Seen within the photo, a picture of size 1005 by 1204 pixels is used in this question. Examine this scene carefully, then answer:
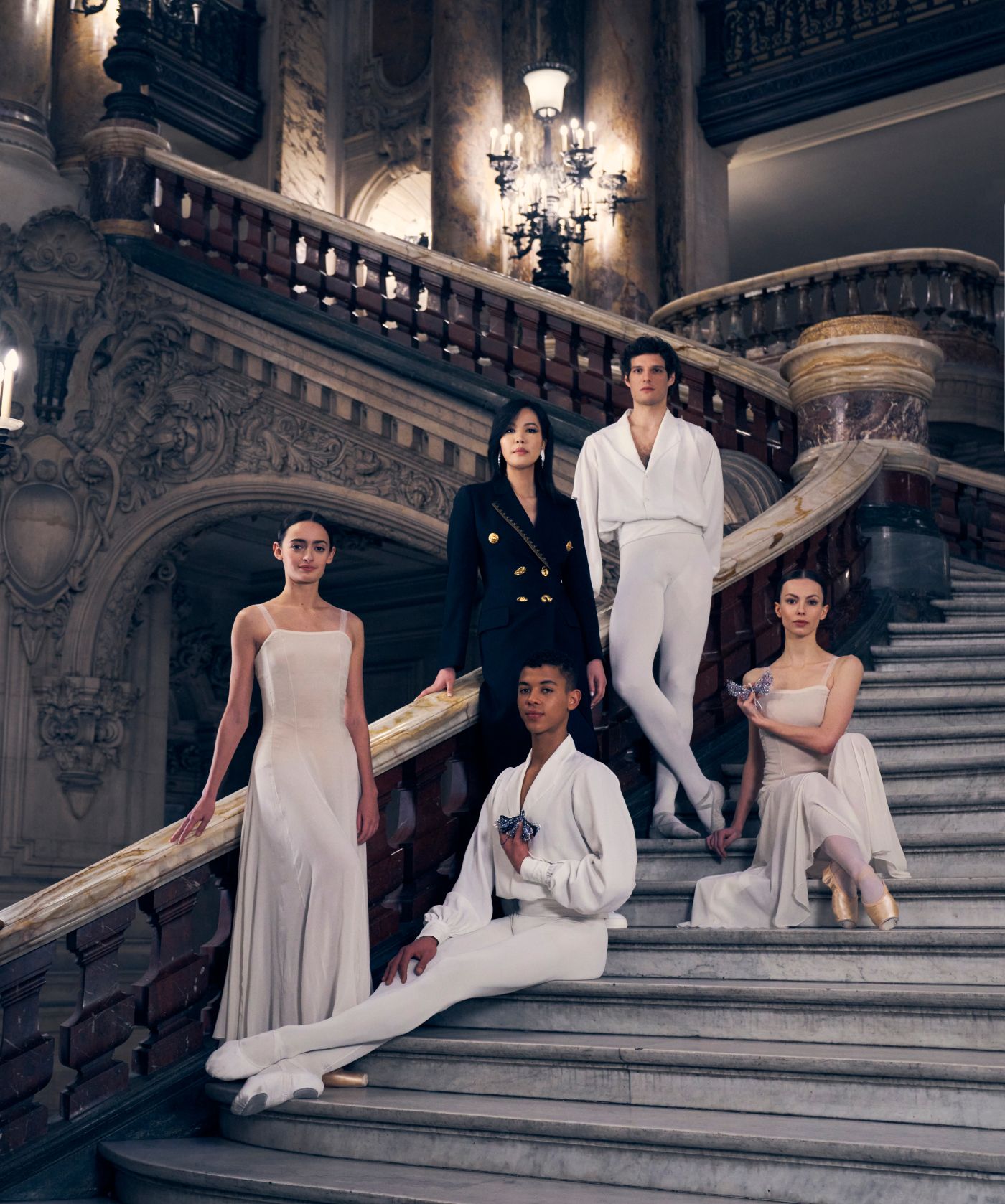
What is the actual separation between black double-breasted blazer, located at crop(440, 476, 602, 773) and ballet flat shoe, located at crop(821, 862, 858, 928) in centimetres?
83

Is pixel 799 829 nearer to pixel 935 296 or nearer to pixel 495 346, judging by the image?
pixel 495 346

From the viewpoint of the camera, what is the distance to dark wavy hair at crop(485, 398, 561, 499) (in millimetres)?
4699

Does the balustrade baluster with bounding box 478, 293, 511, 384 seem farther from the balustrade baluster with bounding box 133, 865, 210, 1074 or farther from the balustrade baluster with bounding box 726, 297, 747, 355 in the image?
the balustrade baluster with bounding box 133, 865, 210, 1074

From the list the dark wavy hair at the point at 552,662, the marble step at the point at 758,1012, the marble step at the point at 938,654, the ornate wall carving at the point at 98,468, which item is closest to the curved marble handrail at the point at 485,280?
the ornate wall carving at the point at 98,468

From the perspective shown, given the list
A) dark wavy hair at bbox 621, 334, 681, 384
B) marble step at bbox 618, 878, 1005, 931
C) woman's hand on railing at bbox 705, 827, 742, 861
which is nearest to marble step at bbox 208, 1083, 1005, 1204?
marble step at bbox 618, 878, 1005, 931

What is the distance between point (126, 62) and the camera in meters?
10.6

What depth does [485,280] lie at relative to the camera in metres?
8.93

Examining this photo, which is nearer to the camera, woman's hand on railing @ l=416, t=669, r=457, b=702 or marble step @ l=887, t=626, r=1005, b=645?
woman's hand on railing @ l=416, t=669, r=457, b=702

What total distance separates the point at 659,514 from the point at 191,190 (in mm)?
6418

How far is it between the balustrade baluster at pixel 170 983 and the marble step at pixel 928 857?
1.40 metres

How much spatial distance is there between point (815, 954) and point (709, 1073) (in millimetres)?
573

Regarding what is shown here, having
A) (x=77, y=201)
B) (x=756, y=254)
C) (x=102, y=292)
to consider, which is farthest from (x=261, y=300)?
(x=756, y=254)

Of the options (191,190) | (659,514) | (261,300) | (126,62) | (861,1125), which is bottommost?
(861,1125)

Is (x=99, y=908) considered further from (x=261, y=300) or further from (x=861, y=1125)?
(x=261, y=300)
